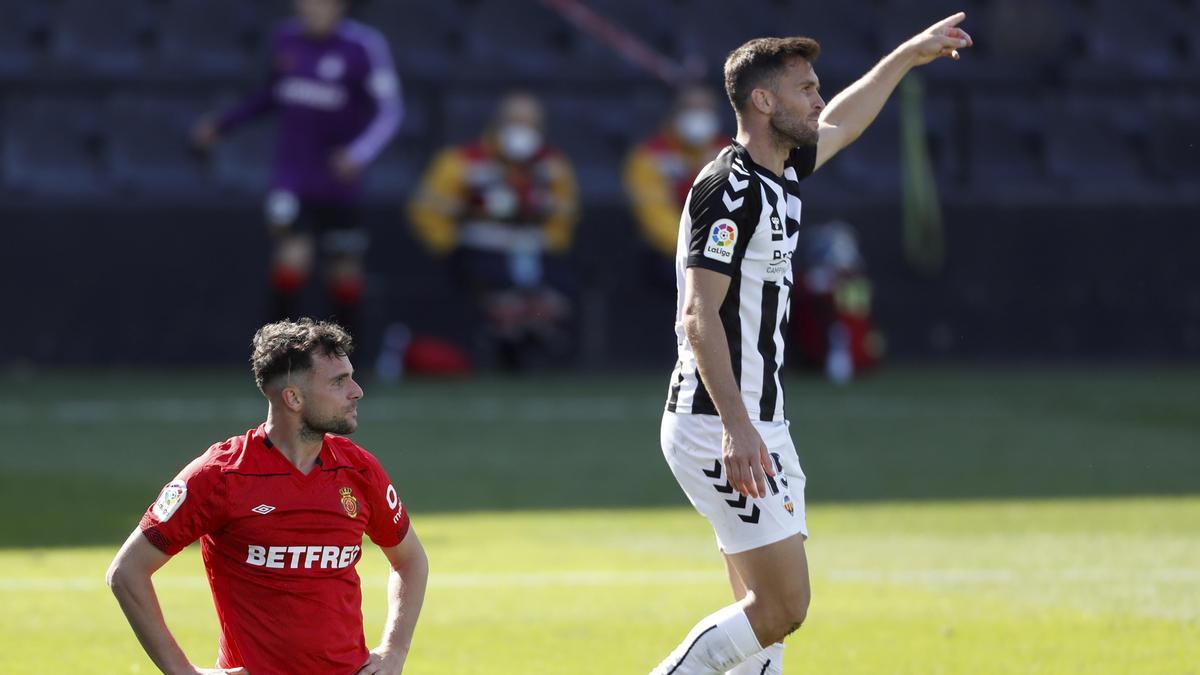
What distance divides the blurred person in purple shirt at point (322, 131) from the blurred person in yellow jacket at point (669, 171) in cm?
300

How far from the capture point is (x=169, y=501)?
191 inches

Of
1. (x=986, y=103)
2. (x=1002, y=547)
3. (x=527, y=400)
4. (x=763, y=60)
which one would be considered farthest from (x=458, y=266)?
(x=763, y=60)

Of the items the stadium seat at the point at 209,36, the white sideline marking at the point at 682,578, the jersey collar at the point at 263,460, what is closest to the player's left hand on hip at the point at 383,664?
the jersey collar at the point at 263,460

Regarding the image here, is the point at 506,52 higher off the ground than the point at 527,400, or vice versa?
the point at 506,52

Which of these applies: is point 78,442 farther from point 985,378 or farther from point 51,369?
point 985,378

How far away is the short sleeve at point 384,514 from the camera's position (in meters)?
5.13

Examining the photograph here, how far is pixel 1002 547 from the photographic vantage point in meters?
9.38

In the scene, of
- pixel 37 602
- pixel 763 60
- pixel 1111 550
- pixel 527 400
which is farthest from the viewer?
pixel 527 400

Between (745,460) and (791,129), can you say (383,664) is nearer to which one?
(745,460)

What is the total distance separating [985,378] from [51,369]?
845 cm

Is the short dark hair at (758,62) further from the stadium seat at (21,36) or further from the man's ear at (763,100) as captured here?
the stadium seat at (21,36)

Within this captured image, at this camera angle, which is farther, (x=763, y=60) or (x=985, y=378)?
(x=985, y=378)

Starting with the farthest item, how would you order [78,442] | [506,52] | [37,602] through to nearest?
[506,52], [78,442], [37,602]

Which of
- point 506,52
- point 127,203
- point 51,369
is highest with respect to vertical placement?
point 506,52
